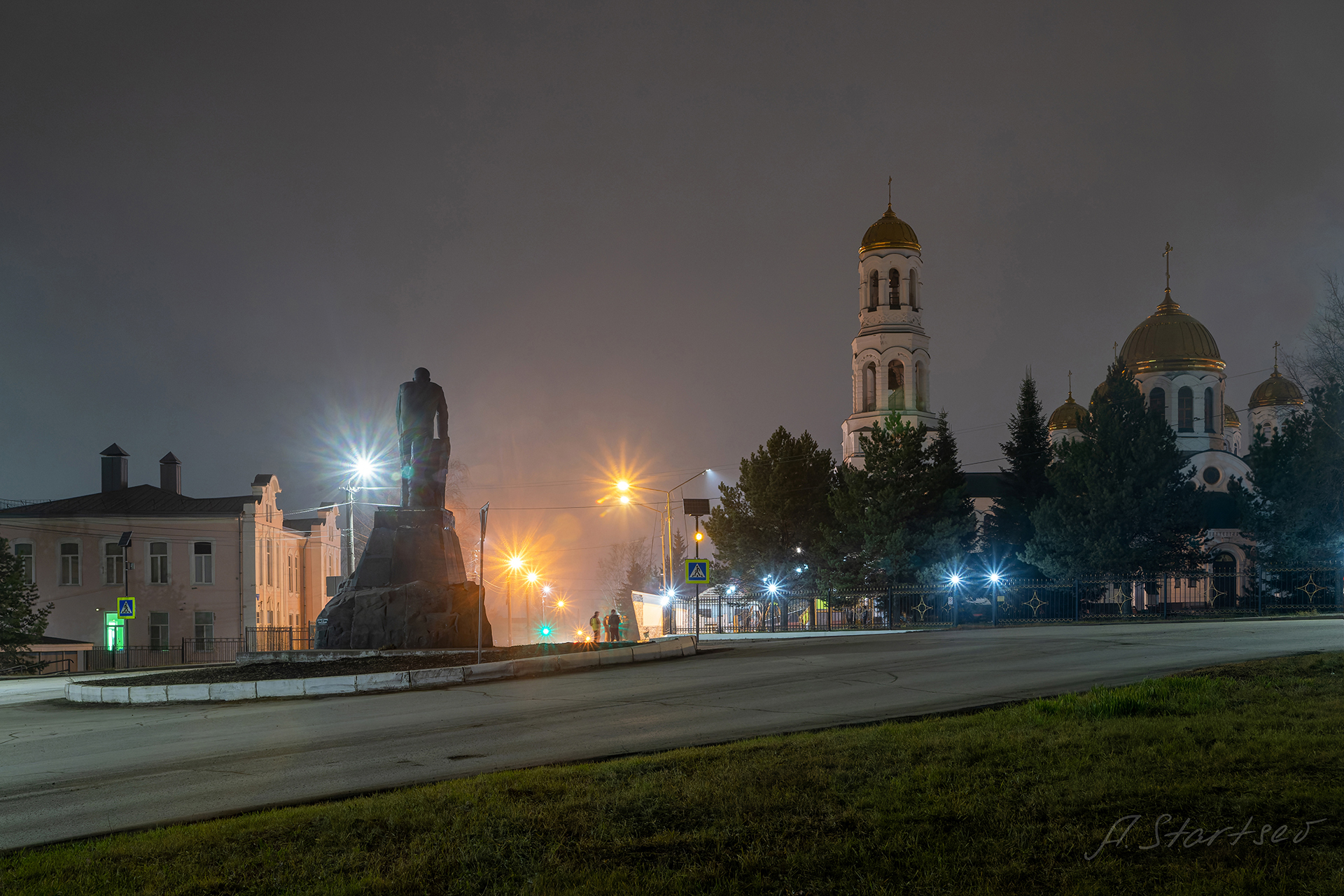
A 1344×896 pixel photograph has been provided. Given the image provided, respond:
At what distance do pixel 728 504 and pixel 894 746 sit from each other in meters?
43.1

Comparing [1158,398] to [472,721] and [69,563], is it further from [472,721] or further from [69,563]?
[472,721]

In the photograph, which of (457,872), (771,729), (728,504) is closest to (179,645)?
(728,504)

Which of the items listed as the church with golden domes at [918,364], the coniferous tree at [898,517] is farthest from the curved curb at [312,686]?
the church with golden domes at [918,364]

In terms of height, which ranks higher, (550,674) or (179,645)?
(550,674)

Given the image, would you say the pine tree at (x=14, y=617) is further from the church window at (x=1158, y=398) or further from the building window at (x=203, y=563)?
the church window at (x=1158, y=398)

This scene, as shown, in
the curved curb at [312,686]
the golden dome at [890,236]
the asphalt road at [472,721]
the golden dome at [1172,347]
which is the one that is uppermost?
the golden dome at [890,236]

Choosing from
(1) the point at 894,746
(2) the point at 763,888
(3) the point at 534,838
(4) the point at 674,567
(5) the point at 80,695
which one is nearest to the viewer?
(2) the point at 763,888

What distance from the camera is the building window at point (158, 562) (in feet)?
150

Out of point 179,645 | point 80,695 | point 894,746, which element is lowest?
point 179,645

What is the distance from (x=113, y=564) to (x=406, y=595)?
107ft

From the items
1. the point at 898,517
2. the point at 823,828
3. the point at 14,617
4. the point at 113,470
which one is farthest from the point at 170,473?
the point at 823,828

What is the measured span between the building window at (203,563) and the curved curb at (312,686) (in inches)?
1253

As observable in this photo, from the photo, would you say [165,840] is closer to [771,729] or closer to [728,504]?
[771,729]

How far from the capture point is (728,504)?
168ft
